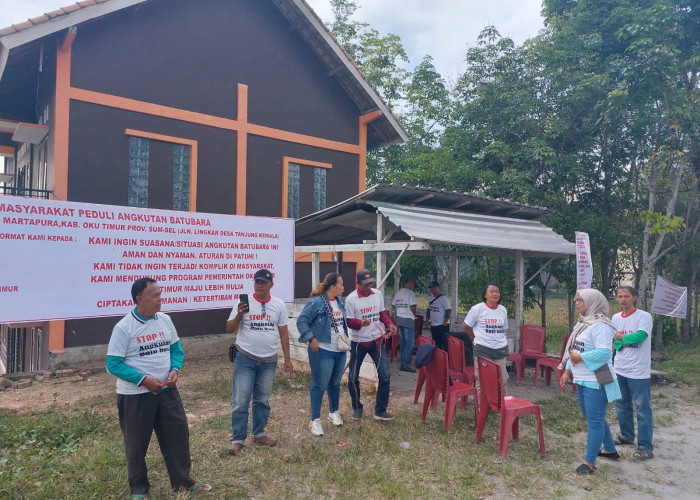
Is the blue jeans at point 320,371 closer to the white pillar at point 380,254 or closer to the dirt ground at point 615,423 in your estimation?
the dirt ground at point 615,423

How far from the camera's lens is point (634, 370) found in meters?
4.77

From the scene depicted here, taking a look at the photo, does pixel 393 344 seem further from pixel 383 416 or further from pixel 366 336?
pixel 366 336

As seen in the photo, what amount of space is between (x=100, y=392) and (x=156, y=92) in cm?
567

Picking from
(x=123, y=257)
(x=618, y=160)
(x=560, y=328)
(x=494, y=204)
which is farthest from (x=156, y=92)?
(x=560, y=328)

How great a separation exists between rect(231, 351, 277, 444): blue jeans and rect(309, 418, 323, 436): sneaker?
1.96 ft

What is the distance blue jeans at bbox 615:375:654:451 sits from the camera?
4.70 metres

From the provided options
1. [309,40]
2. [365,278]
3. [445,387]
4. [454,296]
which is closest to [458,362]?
[445,387]

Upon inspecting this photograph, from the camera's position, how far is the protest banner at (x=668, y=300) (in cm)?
1023

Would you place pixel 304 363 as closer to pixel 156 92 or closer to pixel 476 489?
pixel 476 489

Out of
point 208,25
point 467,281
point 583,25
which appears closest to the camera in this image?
point 208,25

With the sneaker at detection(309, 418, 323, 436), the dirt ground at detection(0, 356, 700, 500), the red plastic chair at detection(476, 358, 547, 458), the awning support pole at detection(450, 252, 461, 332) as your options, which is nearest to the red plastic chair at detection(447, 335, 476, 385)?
the dirt ground at detection(0, 356, 700, 500)

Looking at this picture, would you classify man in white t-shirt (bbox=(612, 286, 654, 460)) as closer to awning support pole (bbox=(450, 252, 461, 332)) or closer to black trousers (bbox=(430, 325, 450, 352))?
black trousers (bbox=(430, 325, 450, 352))

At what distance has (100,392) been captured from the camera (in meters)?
6.83

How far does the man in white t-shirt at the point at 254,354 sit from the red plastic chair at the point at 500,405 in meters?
1.96
